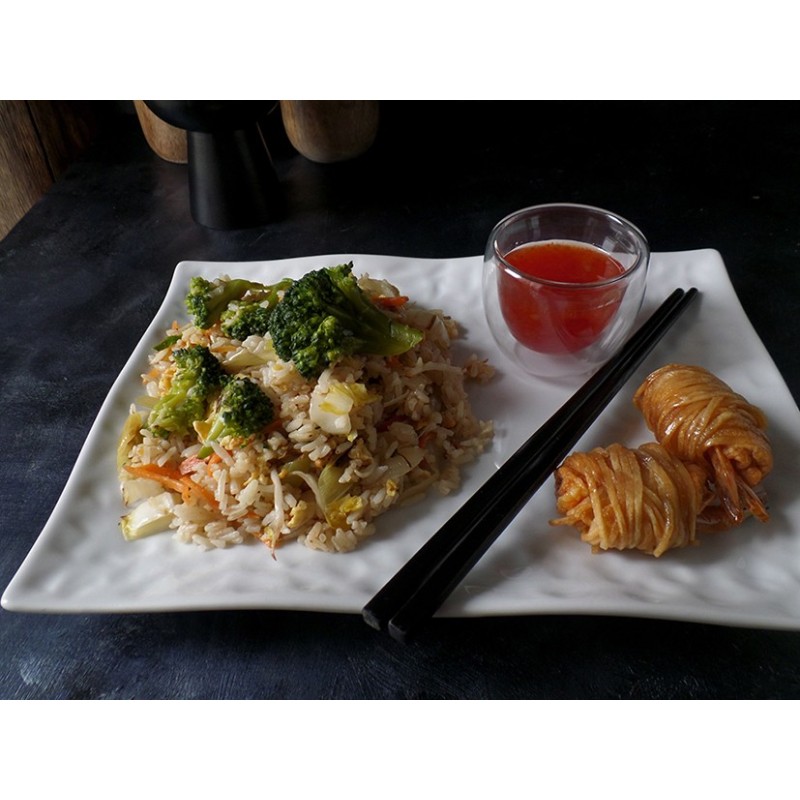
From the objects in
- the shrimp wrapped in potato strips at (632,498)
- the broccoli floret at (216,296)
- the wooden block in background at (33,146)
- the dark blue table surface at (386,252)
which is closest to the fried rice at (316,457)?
the broccoli floret at (216,296)

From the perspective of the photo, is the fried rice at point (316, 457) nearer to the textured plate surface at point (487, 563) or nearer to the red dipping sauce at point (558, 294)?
the textured plate surface at point (487, 563)

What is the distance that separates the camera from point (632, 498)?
2152mm

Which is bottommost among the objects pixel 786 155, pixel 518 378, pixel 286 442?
pixel 786 155

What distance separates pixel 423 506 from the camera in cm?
242

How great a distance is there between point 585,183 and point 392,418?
10.1 ft

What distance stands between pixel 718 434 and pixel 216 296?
72.4 inches

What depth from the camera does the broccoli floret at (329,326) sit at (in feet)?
7.70

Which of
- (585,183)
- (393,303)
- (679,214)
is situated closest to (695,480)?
(393,303)

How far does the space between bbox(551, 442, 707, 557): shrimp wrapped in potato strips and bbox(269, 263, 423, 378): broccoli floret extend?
2.43 ft

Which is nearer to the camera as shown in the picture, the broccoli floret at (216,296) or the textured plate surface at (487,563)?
the textured plate surface at (487,563)

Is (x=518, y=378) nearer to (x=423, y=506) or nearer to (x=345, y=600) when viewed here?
(x=423, y=506)

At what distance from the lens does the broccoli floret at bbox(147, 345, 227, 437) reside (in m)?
Answer: 2.43

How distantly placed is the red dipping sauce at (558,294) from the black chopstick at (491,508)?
0.18 meters

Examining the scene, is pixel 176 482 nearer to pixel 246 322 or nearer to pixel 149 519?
pixel 149 519
